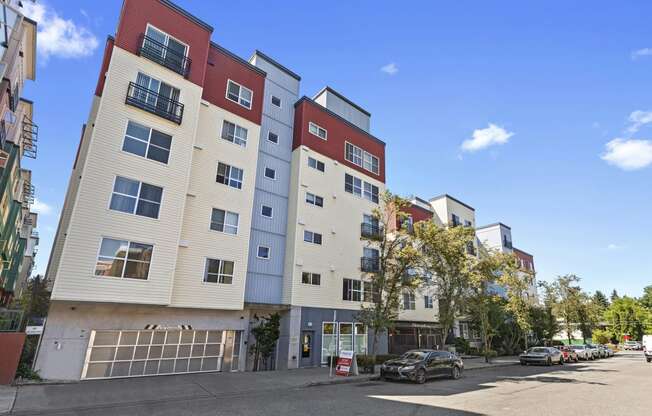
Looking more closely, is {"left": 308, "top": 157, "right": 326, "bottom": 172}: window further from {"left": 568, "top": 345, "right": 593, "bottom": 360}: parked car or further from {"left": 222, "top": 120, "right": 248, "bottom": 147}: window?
{"left": 568, "top": 345, "right": 593, "bottom": 360}: parked car

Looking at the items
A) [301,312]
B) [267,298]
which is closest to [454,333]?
[301,312]

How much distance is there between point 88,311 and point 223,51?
17088 mm

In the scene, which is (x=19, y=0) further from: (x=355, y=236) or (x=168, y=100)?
(x=355, y=236)

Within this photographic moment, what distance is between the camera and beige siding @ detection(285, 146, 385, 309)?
22.8m

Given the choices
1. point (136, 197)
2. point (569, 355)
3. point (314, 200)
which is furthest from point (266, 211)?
point (569, 355)

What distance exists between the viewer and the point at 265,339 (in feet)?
64.4

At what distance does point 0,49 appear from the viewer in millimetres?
12672

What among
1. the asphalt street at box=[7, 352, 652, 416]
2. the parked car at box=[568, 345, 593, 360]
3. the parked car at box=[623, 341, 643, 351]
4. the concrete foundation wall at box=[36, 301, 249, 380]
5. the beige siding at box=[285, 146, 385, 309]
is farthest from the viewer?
the parked car at box=[623, 341, 643, 351]

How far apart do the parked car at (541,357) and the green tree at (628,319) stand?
49.5 metres

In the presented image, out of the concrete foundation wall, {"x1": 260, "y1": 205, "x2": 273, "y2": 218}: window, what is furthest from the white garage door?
{"x1": 260, "y1": 205, "x2": 273, "y2": 218}: window

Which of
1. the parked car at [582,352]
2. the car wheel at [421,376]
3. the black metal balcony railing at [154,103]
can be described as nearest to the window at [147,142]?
the black metal balcony railing at [154,103]

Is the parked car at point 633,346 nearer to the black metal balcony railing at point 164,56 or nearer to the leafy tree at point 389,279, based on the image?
the leafy tree at point 389,279

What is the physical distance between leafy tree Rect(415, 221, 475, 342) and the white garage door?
46.4ft

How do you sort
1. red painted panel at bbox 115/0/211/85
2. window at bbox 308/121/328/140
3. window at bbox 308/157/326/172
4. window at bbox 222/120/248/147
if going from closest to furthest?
red painted panel at bbox 115/0/211/85 → window at bbox 222/120/248/147 → window at bbox 308/157/326/172 → window at bbox 308/121/328/140
